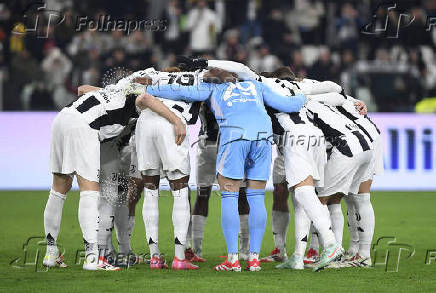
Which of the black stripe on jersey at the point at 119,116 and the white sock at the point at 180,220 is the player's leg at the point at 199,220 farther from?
the black stripe on jersey at the point at 119,116

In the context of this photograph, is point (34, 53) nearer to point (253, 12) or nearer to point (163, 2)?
point (163, 2)

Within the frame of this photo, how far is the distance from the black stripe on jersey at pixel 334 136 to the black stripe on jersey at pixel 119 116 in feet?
6.19

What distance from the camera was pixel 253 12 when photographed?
20.7m

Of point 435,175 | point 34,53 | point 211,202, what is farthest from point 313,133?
point 34,53

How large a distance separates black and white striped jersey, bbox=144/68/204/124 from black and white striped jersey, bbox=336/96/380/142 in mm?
1700

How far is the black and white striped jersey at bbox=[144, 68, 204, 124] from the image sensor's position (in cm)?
916

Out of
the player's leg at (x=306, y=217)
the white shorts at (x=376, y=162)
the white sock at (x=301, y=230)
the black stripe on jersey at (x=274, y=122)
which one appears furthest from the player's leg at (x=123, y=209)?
the white shorts at (x=376, y=162)

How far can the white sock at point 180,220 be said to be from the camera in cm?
892

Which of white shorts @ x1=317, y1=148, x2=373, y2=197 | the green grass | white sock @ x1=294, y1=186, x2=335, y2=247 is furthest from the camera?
white shorts @ x1=317, y1=148, x2=373, y2=197

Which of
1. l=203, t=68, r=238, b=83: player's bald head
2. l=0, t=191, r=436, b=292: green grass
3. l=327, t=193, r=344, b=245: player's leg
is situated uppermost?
l=203, t=68, r=238, b=83: player's bald head

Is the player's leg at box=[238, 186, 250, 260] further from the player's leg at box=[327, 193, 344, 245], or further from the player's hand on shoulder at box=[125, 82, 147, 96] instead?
the player's hand on shoulder at box=[125, 82, 147, 96]
